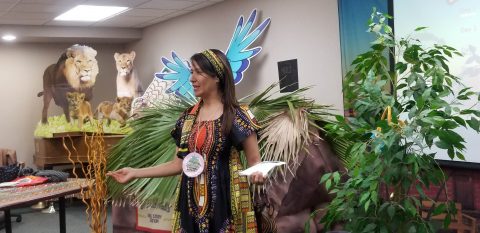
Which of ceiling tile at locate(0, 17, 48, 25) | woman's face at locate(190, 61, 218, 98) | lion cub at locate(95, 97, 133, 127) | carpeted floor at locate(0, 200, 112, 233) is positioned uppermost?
ceiling tile at locate(0, 17, 48, 25)

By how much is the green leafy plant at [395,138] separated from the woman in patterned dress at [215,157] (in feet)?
1.41

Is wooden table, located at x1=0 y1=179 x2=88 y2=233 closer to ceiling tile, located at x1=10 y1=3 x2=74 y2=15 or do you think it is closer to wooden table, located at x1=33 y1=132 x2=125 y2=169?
ceiling tile, located at x1=10 y1=3 x2=74 y2=15

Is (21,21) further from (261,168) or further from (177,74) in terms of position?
(261,168)

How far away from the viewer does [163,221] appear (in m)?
3.55

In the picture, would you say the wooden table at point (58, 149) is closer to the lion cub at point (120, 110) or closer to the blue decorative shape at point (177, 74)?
the lion cub at point (120, 110)

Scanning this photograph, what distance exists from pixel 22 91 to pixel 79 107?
5.73 ft

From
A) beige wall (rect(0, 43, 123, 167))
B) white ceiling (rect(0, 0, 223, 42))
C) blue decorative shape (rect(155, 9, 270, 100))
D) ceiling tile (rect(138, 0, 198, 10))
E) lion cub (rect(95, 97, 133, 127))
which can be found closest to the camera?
blue decorative shape (rect(155, 9, 270, 100))

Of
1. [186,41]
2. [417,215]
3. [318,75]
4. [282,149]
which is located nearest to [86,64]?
[186,41]

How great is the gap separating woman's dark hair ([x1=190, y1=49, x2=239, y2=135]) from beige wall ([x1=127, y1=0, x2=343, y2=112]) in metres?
2.55

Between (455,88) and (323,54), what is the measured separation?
72.2 inches

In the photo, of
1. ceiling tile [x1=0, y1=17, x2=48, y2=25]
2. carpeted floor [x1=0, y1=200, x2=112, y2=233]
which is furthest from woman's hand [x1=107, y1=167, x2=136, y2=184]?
ceiling tile [x1=0, y1=17, x2=48, y2=25]

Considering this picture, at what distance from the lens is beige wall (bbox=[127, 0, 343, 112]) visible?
4.71 m

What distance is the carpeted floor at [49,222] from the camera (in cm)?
571

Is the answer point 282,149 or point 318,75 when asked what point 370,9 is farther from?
point 282,149
